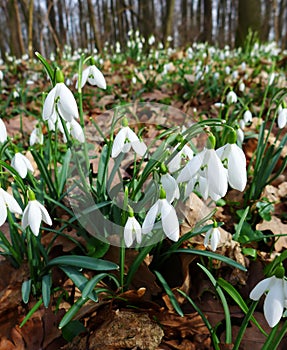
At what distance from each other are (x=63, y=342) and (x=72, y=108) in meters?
0.90

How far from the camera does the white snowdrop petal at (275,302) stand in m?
0.87

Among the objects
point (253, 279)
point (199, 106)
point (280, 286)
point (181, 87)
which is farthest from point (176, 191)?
point (181, 87)

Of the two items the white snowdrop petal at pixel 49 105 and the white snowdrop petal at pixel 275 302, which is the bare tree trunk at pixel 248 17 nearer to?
the white snowdrop petal at pixel 49 105

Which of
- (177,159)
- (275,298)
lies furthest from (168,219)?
(275,298)

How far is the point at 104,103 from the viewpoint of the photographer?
3756 millimetres

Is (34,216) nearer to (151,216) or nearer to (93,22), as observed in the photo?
(151,216)

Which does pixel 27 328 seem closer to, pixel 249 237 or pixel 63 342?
pixel 63 342

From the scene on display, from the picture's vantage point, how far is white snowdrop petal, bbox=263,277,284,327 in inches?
34.2

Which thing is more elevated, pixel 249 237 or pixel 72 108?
pixel 72 108

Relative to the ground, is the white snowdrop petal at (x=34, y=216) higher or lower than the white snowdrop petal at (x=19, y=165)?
lower

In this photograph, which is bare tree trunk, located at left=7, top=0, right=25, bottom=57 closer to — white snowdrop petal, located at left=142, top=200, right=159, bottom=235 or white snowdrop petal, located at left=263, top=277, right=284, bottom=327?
white snowdrop petal, located at left=142, top=200, right=159, bottom=235

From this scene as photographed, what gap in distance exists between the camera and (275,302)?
2.85ft

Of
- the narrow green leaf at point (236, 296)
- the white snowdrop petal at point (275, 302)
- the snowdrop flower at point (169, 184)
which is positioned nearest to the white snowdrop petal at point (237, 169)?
the snowdrop flower at point (169, 184)

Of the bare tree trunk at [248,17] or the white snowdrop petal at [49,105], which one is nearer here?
the white snowdrop petal at [49,105]
